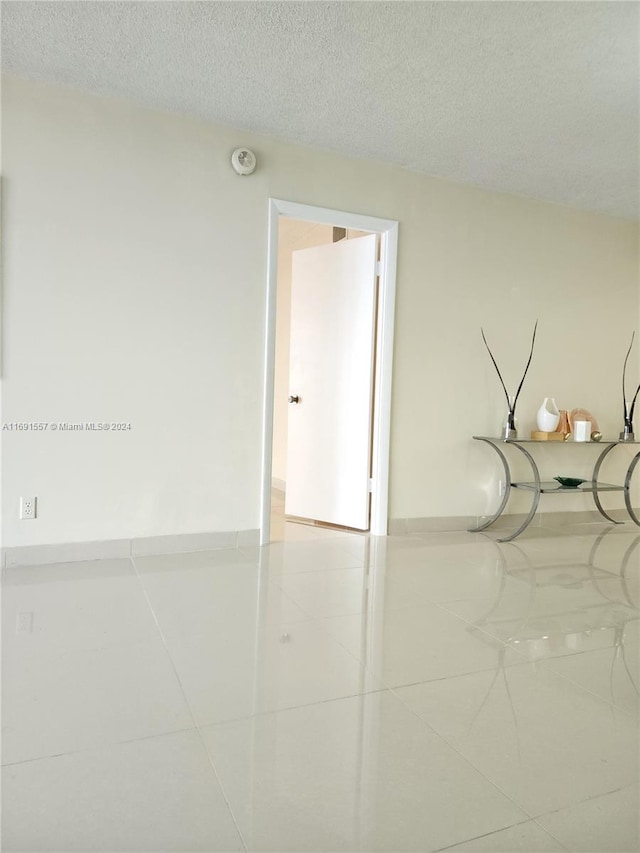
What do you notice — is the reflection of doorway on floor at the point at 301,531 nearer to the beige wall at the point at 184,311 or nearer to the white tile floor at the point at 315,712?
the beige wall at the point at 184,311

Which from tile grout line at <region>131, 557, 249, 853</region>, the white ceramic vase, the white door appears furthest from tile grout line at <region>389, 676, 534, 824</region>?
the white ceramic vase

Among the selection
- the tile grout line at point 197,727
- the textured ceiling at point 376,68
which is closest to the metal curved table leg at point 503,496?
the textured ceiling at point 376,68

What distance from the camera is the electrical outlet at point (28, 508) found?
2.93 meters

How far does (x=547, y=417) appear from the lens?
4.05 m

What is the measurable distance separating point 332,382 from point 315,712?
2731mm

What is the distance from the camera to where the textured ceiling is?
2.27m

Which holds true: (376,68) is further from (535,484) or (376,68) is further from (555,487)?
(555,487)

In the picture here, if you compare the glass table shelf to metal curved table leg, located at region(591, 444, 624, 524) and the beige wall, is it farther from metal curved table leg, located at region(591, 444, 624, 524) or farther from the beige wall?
the beige wall

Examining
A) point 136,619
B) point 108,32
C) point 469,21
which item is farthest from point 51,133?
point 136,619

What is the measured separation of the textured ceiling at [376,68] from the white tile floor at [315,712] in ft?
7.96

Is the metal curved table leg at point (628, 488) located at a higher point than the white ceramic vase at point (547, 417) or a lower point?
lower

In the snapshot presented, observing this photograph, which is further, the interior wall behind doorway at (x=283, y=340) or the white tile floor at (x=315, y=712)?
the interior wall behind doorway at (x=283, y=340)

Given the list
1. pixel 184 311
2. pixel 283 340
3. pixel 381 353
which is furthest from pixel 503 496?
pixel 283 340

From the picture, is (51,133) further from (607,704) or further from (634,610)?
(634,610)
